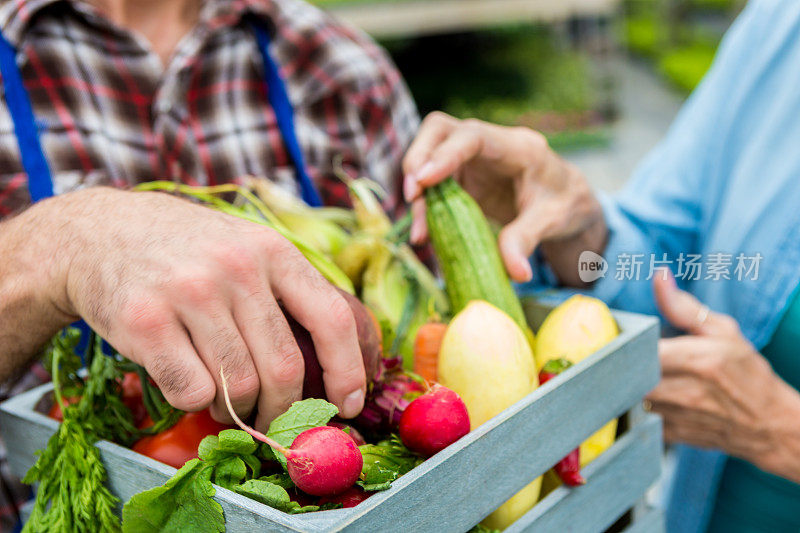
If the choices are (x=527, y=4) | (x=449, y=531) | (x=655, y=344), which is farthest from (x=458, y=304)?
(x=527, y=4)

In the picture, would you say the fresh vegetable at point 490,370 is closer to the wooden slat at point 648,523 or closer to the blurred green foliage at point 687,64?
the wooden slat at point 648,523

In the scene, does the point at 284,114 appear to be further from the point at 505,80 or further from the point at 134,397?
the point at 505,80

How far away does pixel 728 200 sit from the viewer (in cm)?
96

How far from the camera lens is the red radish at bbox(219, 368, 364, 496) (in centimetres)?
41

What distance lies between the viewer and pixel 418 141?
0.78 m

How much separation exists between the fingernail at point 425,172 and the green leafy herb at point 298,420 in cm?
34

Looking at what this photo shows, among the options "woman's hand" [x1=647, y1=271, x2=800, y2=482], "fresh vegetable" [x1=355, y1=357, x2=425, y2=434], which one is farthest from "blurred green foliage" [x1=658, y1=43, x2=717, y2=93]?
"fresh vegetable" [x1=355, y1=357, x2=425, y2=434]

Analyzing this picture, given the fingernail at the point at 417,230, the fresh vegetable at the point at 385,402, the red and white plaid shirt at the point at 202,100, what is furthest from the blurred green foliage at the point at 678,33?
the fresh vegetable at the point at 385,402

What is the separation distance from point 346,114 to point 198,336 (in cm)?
72

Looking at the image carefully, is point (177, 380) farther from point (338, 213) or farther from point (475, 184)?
point (475, 184)

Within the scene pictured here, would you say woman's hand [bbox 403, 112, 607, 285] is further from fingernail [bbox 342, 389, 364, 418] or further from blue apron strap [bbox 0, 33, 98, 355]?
blue apron strap [bbox 0, 33, 98, 355]

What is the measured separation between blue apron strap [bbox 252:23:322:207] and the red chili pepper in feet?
1.69

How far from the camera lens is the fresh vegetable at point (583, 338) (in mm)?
614

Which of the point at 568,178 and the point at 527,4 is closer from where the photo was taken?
the point at 568,178
